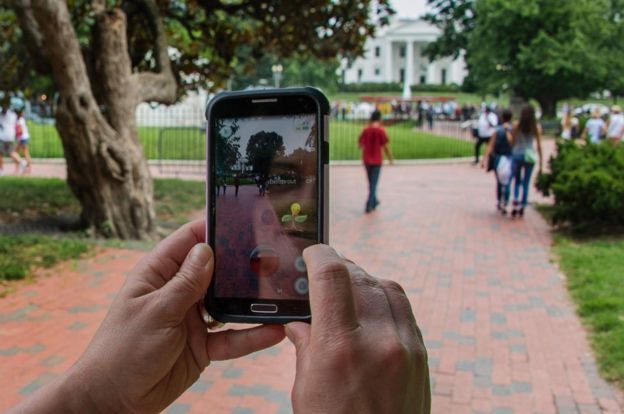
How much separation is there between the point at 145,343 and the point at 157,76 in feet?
29.1

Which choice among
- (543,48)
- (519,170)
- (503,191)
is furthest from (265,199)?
(543,48)

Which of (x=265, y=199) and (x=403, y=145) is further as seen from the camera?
(x=403, y=145)

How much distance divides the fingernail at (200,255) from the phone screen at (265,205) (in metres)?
0.09

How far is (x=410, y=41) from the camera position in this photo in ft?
393

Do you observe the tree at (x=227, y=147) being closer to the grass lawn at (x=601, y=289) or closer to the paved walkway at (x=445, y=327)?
the paved walkway at (x=445, y=327)

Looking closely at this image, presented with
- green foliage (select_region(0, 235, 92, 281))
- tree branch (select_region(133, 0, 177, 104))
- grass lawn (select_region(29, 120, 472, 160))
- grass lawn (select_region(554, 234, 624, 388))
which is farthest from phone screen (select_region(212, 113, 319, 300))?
grass lawn (select_region(29, 120, 472, 160))

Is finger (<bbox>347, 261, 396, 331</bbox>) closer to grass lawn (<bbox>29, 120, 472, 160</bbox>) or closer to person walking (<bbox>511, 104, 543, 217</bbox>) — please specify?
person walking (<bbox>511, 104, 543, 217</bbox>)

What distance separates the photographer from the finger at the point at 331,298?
1120 mm

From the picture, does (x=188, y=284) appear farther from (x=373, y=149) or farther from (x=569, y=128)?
(x=569, y=128)

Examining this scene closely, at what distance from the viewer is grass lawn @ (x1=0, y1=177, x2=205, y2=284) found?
7.05m

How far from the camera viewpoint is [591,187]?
9.30 m

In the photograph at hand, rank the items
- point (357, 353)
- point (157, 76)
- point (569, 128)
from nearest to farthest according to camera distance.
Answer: point (357, 353) < point (157, 76) < point (569, 128)

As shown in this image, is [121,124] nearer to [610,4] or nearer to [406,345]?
[406,345]

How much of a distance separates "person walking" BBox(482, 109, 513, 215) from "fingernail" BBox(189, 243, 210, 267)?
1011 cm
